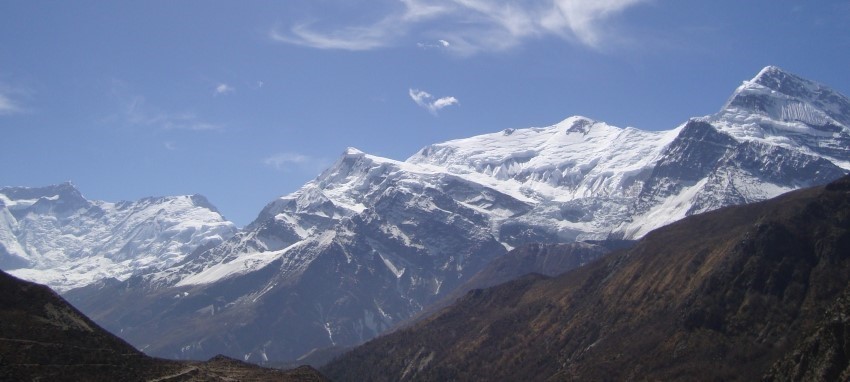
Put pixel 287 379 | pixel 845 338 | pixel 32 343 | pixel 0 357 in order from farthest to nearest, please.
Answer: pixel 287 379 → pixel 845 338 → pixel 32 343 → pixel 0 357

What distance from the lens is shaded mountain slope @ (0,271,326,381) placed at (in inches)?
5477

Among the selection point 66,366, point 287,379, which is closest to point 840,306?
point 287,379

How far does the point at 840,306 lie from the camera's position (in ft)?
535

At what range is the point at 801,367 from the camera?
16350cm

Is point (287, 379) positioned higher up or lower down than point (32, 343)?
lower down

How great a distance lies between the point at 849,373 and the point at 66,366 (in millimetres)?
121703

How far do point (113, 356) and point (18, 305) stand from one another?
20760 millimetres

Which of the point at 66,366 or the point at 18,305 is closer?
the point at 66,366

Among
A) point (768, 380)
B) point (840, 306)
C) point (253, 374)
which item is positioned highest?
point (253, 374)

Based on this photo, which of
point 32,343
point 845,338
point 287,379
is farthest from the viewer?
point 287,379

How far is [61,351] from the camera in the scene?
482ft

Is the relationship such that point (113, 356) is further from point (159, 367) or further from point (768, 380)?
point (768, 380)

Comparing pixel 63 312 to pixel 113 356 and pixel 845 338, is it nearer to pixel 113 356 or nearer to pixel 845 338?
pixel 113 356

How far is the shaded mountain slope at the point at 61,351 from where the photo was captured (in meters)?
139
